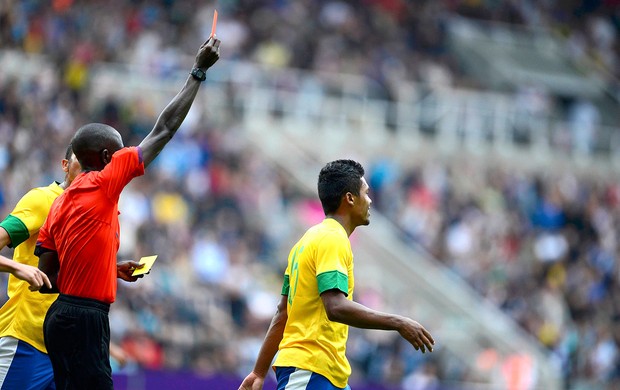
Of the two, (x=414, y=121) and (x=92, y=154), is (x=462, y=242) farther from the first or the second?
(x=92, y=154)

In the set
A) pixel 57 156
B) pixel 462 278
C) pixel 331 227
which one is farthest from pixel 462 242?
pixel 331 227

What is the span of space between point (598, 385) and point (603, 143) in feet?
25.7

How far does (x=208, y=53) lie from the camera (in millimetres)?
7387

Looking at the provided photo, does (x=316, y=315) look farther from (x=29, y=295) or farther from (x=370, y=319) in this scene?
(x=29, y=295)

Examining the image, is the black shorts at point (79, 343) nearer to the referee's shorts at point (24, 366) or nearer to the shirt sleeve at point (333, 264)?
the referee's shorts at point (24, 366)

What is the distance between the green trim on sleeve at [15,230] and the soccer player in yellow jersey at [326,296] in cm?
161

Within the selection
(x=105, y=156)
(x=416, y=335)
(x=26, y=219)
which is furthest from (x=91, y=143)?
(x=416, y=335)

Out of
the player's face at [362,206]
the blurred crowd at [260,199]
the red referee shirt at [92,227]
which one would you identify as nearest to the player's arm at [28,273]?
the red referee shirt at [92,227]

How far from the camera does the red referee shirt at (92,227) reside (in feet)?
23.1

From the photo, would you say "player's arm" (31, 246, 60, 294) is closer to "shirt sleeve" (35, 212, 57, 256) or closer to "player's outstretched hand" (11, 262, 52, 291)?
"shirt sleeve" (35, 212, 57, 256)

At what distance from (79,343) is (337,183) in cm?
176

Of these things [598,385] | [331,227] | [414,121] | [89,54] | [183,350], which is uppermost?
[414,121]

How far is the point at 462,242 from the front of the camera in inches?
870

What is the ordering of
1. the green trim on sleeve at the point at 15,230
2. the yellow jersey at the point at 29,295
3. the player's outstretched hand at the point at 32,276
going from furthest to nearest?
the yellow jersey at the point at 29,295 → the green trim on sleeve at the point at 15,230 → the player's outstretched hand at the point at 32,276
